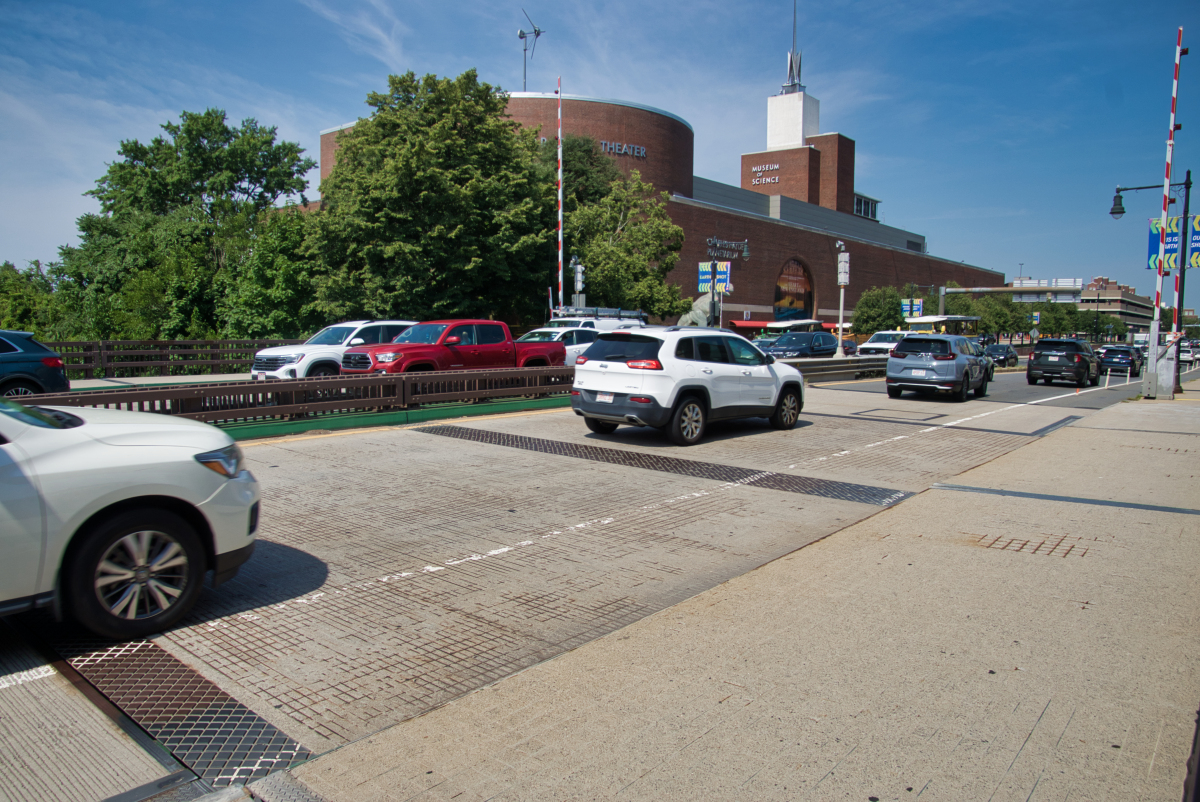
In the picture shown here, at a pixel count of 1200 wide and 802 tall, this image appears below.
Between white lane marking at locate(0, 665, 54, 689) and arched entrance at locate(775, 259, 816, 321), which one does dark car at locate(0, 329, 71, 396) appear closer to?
white lane marking at locate(0, 665, 54, 689)

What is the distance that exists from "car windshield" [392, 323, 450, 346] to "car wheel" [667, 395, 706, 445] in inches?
288

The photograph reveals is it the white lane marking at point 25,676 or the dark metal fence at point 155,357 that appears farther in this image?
the dark metal fence at point 155,357

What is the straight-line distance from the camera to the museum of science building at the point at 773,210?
203ft

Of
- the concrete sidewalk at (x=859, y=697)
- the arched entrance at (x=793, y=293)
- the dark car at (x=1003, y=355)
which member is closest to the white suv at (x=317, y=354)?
the concrete sidewalk at (x=859, y=697)

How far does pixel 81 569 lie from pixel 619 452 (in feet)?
24.7

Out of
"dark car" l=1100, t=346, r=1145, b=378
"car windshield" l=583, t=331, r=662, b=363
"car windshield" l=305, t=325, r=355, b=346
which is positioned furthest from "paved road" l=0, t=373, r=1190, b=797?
"dark car" l=1100, t=346, r=1145, b=378

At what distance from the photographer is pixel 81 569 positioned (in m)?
4.21

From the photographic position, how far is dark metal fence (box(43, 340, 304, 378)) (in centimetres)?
2433

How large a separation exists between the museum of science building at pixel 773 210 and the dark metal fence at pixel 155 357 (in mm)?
14808

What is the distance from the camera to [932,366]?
64.0 feet

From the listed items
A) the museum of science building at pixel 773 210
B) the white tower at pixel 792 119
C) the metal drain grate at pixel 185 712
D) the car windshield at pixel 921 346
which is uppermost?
the white tower at pixel 792 119

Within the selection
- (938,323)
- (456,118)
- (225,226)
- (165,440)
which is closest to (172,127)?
(225,226)

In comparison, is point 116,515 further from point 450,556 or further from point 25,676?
point 450,556

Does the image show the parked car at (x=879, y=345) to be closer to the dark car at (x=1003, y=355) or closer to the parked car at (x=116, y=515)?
the dark car at (x=1003, y=355)
